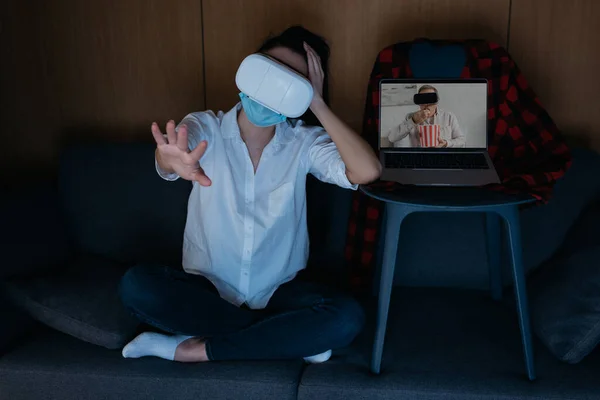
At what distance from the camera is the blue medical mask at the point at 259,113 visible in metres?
1.50

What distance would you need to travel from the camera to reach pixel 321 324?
1517mm

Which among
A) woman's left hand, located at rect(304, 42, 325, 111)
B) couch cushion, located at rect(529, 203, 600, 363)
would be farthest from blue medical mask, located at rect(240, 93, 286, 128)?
couch cushion, located at rect(529, 203, 600, 363)

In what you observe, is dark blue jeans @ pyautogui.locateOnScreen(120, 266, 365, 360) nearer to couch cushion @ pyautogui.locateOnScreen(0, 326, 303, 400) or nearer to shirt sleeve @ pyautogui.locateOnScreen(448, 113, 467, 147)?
couch cushion @ pyautogui.locateOnScreen(0, 326, 303, 400)

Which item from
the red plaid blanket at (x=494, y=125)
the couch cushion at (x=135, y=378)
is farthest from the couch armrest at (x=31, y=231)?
the red plaid blanket at (x=494, y=125)

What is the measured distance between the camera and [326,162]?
166cm

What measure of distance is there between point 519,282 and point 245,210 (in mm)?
745

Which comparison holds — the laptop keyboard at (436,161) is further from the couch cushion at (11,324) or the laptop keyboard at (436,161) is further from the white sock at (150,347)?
the couch cushion at (11,324)

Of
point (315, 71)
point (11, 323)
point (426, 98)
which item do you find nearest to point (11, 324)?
point (11, 323)

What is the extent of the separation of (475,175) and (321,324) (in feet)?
1.78

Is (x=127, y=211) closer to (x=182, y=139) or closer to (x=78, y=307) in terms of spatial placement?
(x=78, y=307)

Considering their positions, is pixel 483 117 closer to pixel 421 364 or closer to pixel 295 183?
pixel 295 183

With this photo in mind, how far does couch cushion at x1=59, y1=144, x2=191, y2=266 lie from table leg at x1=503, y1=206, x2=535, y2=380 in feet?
3.32

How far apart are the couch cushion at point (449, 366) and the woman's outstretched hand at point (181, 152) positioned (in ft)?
1.80

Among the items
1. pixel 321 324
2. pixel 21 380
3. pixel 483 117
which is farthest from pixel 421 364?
pixel 21 380
